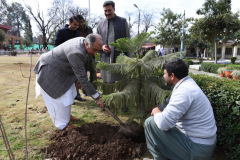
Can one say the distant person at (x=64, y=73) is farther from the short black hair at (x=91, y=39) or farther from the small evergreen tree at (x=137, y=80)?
the small evergreen tree at (x=137, y=80)

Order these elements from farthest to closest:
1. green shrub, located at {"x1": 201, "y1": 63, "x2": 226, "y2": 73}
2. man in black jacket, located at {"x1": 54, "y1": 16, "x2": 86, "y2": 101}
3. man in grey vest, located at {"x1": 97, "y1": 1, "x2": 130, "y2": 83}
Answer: green shrub, located at {"x1": 201, "y1": 63, "x2": 226, "y2": 73}
man in black jacket, located at {"x1": 54, "y1": 16, "x2": 86, "y2": 101}
man in grey vest, located at {"x1": 97, "y1": 1, "x2": 130, "y2": 83}

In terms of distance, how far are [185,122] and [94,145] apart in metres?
1.30

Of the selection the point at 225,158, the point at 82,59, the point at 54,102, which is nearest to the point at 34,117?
the point at 54,102

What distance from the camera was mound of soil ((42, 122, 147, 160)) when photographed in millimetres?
2293

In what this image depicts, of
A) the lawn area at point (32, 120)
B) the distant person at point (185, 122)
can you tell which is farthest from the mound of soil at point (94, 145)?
the distant person at point (185, 122)

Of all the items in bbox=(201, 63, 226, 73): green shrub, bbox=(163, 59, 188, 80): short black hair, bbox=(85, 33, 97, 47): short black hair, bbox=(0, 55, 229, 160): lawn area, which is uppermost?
bbox=(85, 33, 97, 47): short black hair

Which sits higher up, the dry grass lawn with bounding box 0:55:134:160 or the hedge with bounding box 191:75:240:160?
the hedge with bounding box 191:75:240:160

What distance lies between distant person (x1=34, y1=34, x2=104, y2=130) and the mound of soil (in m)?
0.38

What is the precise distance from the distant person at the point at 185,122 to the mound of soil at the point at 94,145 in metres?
0.60

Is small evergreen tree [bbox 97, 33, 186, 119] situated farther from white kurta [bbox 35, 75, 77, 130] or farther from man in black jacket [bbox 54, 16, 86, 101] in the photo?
man in black jacket [bbox 54, 16, 86, 101]

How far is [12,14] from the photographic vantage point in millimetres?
59000

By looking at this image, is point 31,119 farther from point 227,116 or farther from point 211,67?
point 211,67

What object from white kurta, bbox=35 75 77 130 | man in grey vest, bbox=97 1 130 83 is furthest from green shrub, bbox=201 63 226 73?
white kurta, bbox=35 75 77 130

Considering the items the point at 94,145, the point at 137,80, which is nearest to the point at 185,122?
the point at 137,80
